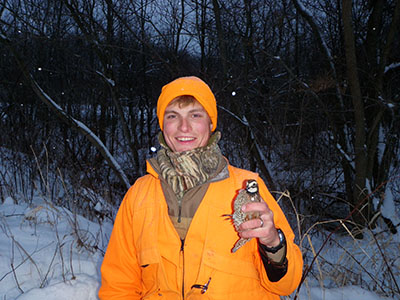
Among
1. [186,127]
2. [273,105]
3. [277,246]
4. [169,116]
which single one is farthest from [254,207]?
[273,105]

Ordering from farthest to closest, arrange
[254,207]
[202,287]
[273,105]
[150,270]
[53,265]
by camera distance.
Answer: [273,105]
[53,265]
[150,270]
[202,287]
[254,207]

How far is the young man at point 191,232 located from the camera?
57.8 inches

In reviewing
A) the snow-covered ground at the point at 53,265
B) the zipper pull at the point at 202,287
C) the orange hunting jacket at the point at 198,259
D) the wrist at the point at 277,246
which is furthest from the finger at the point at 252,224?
the snow-covered ground at the point at 53,265

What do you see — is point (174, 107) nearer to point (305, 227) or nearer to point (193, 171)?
point (193, 171)

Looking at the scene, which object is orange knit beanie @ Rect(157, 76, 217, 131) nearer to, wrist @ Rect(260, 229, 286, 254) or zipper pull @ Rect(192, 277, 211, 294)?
wrist @ Rect(260, 229, 286, 254)

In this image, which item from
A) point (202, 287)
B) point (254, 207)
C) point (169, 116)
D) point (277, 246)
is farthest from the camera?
point (169, 116)

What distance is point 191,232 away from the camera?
152 centimetres

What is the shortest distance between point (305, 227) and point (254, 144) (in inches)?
62.9

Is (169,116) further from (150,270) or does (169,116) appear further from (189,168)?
(150,270)

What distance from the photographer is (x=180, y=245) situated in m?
1.53

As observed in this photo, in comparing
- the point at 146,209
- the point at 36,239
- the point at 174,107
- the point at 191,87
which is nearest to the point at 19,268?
the point at 36,239

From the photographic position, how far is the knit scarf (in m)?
1.64

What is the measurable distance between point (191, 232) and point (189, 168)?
1.07 feet

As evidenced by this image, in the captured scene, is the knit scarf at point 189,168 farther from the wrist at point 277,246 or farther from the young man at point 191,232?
the wrist at point 277,246
